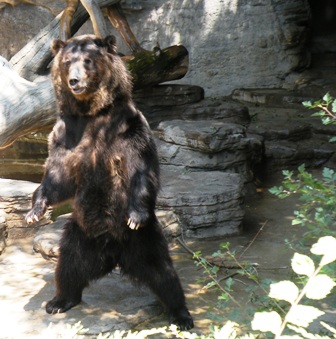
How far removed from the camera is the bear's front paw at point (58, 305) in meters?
5.06

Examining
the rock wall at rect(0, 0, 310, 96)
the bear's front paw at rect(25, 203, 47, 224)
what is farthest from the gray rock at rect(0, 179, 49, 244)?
the rock wall at rect(0, 0, 310, 96)

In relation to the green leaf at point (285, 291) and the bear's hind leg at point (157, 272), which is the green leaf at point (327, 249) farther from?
the bear's hind leg at point (157, 272)

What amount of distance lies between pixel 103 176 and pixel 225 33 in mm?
8037

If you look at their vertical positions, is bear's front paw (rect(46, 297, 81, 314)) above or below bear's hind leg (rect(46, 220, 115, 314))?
below

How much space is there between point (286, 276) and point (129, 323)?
1.59 meters

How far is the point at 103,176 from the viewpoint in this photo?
484cm

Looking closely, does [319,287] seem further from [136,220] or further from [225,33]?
[225,33]

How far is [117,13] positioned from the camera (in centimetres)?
1074

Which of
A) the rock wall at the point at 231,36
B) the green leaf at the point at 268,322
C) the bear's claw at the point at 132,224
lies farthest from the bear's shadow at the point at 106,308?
the rock wall at the point at 231,36

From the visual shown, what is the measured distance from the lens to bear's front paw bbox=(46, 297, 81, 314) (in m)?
5.06

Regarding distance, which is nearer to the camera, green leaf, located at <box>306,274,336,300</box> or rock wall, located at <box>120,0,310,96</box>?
green leaf, located at <box>306,274,336,300</box>

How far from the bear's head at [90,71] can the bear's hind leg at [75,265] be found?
1.00 meters

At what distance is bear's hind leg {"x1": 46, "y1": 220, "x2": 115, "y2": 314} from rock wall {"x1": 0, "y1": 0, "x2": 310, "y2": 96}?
7.57m

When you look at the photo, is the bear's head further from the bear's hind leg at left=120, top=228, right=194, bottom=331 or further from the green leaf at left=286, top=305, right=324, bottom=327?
the green leaf at left=286, top=305, right=324, bottom=327
